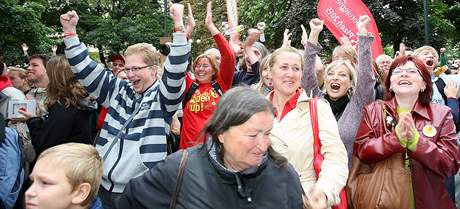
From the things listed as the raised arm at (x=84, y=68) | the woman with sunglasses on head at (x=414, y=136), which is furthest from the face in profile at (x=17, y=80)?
the woman with sunglasses on head at (x=414, y=136)

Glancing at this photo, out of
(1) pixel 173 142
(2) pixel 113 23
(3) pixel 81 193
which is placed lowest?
(1) pixel 173 142

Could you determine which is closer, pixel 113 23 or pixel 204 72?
pixel 204 72

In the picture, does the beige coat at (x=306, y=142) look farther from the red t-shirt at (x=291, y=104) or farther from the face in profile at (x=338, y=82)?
the face in profile at (x=338, y=82)

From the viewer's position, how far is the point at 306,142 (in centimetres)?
325

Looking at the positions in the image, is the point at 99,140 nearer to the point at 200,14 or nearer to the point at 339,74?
the point at 339,74

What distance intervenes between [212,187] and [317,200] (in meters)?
0.60

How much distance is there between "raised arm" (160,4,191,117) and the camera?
11.7 feet

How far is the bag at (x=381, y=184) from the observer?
3.66 m

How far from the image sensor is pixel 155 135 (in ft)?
11.9

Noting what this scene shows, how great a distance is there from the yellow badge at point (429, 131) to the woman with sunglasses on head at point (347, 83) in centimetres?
49

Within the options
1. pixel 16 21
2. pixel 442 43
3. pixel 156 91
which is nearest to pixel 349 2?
pixel 156 91

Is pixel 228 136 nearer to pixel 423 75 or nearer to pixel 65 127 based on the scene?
pixel 423 75

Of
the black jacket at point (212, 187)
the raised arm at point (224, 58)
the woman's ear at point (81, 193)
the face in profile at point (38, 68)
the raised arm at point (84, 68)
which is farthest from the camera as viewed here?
the face in profile at point (38, 68)

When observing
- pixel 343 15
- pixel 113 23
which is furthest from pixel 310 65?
pixel 113 23
